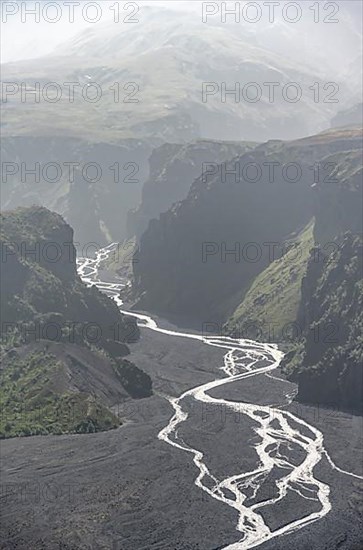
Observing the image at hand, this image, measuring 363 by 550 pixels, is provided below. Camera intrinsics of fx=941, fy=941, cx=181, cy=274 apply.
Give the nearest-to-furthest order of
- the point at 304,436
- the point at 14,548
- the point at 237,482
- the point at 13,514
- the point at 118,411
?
the point at 14,548 → the point at 13,514 → the point at 237,482 → the point at 304,436 → the point at 118,411

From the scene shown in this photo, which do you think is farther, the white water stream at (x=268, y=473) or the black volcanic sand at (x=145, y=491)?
the white water stream at (x=268, y=473)

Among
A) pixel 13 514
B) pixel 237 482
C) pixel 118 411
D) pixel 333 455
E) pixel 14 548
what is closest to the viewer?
pixel 14 548

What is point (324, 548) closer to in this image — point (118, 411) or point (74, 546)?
point (74, 546)

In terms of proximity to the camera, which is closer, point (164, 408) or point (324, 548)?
point (324, 548)

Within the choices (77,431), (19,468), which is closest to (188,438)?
(77,431)

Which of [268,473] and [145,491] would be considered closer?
[145,491]

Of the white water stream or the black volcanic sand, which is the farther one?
the white water stream

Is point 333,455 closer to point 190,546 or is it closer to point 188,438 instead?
point 188,438

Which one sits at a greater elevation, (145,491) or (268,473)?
(145,491)
